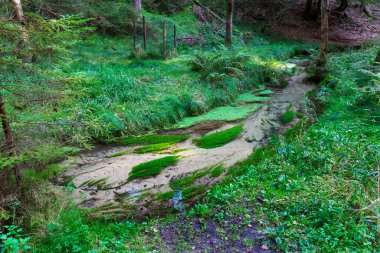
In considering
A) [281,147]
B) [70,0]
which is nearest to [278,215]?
[281,147]

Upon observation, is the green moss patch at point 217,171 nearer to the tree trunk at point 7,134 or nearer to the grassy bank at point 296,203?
the grassy bank at point 296,203

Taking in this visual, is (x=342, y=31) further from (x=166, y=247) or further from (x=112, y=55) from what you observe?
(x=166, y=247)

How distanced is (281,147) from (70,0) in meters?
9.40

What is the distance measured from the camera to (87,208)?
13.8 ft

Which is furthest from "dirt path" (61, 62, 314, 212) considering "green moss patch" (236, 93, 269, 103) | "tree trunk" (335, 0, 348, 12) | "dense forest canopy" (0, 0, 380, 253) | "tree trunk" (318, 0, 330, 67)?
"tree trunk" (335, 0, 348, 12)

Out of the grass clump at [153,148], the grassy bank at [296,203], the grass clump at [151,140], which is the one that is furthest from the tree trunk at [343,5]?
the grass clump at [153,148]

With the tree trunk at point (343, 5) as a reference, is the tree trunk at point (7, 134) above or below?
below

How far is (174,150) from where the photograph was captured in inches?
231

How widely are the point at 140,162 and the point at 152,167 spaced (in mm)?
319

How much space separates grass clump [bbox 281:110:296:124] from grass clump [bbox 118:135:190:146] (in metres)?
2.72

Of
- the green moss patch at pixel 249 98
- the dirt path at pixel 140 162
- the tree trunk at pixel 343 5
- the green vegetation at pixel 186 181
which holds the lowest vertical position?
the green vegetation at pixel 186 181

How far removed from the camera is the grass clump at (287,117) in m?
7.43

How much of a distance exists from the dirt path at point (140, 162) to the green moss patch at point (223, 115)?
0.33m

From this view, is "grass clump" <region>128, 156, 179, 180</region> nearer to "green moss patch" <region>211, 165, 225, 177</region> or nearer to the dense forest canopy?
the dense forest canopy
